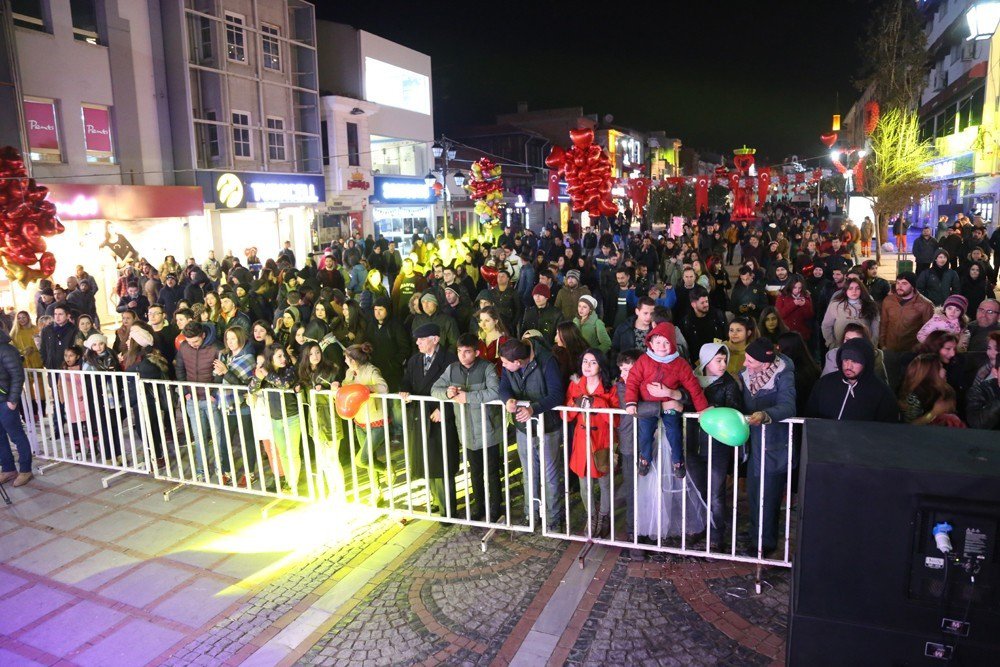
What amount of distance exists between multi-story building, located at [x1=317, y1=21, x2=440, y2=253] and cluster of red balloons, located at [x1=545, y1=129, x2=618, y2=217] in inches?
664

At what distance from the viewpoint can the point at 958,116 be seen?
2822cm

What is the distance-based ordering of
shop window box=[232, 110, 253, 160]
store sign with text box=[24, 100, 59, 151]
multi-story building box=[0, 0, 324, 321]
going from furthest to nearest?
shop window box=[232, 110, 253, 160], multi-story building box=[0, 0, 324, 321], store sign with text box=[24, 100, 59, 151]

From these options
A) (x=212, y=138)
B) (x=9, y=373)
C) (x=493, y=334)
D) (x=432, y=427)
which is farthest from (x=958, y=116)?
(x=9, y=373)

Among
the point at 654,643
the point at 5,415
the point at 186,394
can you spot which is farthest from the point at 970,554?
the point at 5,415

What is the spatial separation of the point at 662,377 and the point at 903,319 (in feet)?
14.3

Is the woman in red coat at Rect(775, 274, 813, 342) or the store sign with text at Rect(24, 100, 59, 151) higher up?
the store sign with text at Rect(24, 100, 59, 151)

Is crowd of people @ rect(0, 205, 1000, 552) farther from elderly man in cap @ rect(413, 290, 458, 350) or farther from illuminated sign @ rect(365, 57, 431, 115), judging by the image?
illuminated sign @ rect(365, 57, 431, 115)

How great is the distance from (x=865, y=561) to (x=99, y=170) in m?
20.6

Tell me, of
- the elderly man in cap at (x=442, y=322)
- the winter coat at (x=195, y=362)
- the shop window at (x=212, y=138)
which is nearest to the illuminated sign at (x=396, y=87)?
the shop window at (x=212, y=138)

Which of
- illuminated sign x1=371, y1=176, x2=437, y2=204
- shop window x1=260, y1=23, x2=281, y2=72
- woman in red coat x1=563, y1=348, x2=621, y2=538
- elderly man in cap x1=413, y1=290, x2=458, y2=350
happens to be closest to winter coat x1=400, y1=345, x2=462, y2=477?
woman in red coat x1=563, y1=348, x2=621, y2=538

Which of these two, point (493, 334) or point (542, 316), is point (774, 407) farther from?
point (542, 316)

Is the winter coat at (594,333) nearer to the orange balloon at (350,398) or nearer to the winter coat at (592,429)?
the winter coat at (592,429)

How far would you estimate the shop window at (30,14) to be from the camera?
16203 mm

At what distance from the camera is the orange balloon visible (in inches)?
231
